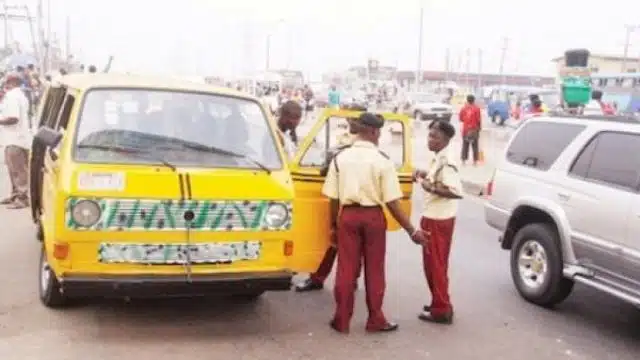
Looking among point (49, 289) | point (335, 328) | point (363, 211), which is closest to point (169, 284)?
point (49, 289)

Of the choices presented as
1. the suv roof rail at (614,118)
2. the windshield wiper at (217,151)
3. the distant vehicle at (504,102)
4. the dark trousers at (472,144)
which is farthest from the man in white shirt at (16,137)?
the distant vehicle at (504,102)

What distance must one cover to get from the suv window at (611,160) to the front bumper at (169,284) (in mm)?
2713

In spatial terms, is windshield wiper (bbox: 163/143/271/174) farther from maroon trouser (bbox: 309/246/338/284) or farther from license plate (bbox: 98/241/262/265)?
maroon trouser (bbox: 309/246/338/284)

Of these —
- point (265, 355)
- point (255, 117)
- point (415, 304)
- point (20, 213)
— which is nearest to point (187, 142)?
point (255, 117)

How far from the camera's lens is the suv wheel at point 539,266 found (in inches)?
260

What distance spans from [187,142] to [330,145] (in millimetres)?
1257

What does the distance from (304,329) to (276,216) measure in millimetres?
931

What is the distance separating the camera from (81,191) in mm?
5172

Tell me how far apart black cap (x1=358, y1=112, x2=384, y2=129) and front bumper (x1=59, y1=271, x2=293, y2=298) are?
1255 millimetres

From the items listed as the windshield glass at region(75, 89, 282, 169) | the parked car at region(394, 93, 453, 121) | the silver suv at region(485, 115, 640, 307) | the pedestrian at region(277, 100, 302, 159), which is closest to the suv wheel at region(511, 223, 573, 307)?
the silver suv at region(485, 115, 640, 307)

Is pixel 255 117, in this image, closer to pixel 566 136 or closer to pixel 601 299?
pixel 566 136

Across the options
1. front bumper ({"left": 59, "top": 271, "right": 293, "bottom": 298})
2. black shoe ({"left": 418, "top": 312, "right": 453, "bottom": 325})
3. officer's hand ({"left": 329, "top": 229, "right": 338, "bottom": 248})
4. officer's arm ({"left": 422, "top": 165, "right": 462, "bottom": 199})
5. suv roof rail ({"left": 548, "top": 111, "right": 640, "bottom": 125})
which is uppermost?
suv roof rail ({"left": 548, "top": 111, "right": 640, "bottom": 125})

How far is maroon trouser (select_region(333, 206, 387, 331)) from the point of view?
5559 millimetres

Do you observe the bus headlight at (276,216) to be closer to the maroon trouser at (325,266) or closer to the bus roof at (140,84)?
the maroon trouser at (325,266)
